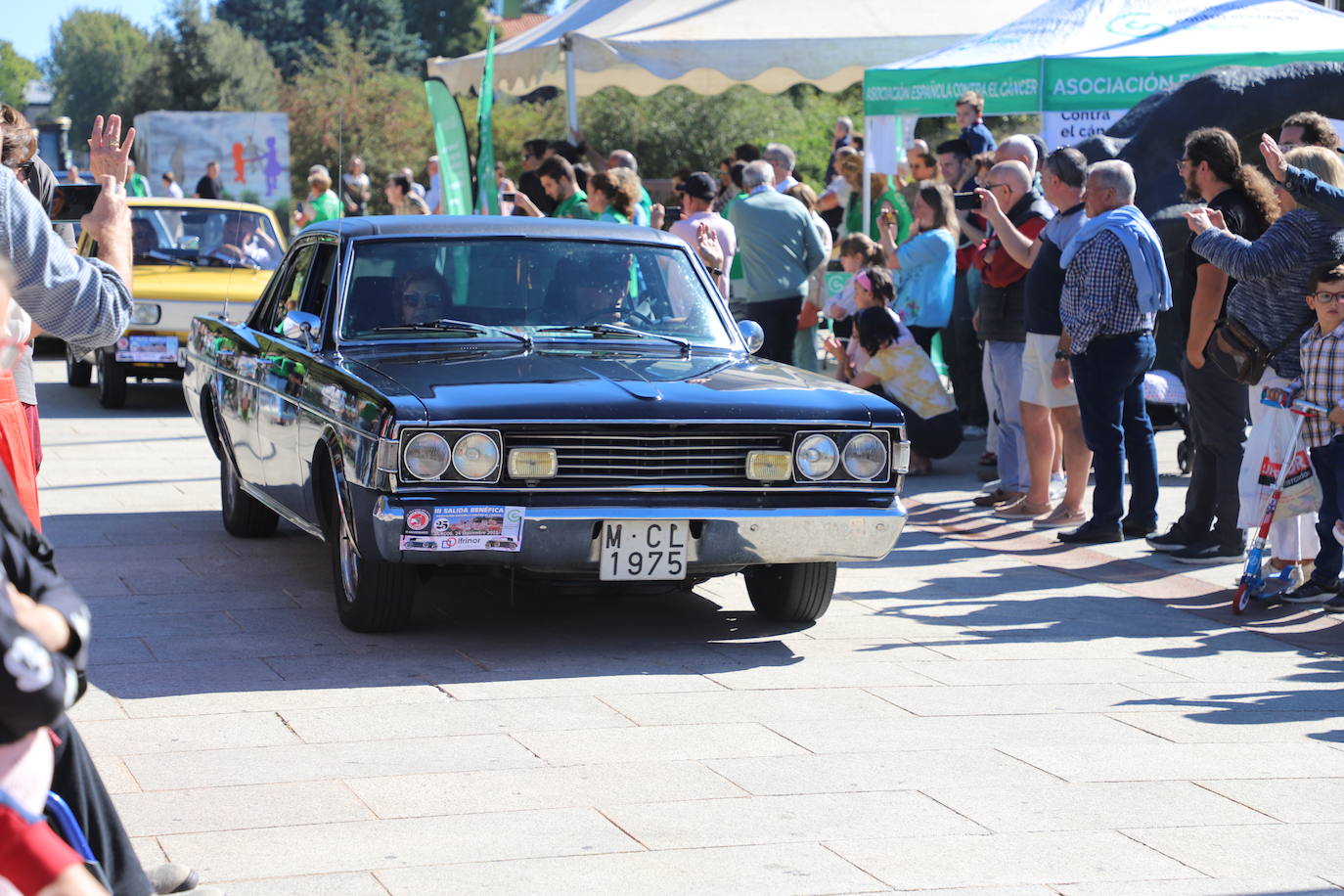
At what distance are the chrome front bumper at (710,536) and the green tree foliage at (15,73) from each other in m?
79.6

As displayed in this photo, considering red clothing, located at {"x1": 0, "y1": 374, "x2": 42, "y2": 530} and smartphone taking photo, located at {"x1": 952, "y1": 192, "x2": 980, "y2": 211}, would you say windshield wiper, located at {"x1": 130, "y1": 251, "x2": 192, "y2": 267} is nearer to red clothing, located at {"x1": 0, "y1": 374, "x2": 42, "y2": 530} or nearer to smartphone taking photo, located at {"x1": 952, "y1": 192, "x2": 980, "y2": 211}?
smartphone taking photo, located at {"x1": 952, "y1": 192, "x2": 980, "y2": 211}

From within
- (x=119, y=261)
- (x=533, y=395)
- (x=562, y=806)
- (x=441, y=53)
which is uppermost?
(x=441, y=53)

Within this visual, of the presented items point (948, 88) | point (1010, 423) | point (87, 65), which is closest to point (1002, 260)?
point (1010, 423)

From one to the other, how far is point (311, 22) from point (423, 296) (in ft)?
280

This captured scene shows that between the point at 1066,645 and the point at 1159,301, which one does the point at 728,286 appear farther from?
the point at 1066,645

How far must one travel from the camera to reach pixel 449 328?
288 inches

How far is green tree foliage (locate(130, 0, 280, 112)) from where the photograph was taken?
196 ft

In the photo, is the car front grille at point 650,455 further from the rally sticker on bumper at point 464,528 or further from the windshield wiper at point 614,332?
the windshield wiper at point 614,332

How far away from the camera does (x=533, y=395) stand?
6297mm

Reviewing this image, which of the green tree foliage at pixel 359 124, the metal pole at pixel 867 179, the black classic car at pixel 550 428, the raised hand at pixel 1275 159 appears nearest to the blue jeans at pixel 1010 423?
the black classic car at pixel 550 428

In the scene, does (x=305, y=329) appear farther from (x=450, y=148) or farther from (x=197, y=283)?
(x=450, y=148)

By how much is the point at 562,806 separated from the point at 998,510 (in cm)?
574

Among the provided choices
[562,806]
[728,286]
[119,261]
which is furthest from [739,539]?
[728,286]

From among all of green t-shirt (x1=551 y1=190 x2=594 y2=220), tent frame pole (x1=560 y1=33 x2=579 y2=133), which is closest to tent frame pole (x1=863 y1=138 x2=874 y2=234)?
green t-shirt (x1=551 y1=190 x2=594 y2=220)
